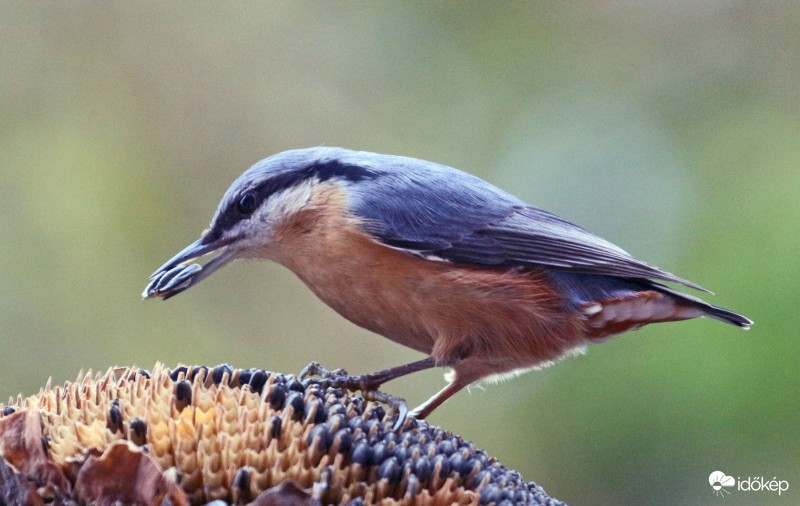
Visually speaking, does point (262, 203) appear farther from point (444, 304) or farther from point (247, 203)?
point (444, 304)

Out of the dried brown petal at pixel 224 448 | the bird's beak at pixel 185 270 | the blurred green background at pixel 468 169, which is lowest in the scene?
the dried brown petal at pixel 224 448

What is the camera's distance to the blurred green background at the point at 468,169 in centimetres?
410

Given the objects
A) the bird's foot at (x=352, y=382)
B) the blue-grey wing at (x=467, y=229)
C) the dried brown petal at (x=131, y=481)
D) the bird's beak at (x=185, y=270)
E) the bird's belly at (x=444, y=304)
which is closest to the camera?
the dried brown petal at (x=131, y=481)

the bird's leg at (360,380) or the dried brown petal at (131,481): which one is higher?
the bird's leg at (360,380)

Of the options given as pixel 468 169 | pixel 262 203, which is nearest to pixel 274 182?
pixel 262 203

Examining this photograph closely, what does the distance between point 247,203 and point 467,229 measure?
74 cm

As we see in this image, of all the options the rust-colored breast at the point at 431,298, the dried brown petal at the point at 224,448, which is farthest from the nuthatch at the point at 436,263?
the dried brown petal at the point at 224,448

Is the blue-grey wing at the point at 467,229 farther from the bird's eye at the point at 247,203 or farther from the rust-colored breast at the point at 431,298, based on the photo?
the bird's eye at the point at 247,203

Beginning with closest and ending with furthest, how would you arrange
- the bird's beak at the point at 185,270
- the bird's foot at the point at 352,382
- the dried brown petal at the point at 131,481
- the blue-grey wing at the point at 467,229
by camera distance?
the dried brown petal at the point at 131,481 < the bird's foot at the point at 352,382 < the bird's beak at the point at 185,270 < the blue-grey wing at the point at 467,229

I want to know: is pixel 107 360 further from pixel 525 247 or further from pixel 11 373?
pixel 525 247

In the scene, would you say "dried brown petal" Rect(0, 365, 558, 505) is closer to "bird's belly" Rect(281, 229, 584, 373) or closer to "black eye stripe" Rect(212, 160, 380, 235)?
"bird's belly" Rect(281, 229, 584, 373)

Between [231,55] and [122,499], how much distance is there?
462 centimetres

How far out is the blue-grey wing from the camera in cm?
294

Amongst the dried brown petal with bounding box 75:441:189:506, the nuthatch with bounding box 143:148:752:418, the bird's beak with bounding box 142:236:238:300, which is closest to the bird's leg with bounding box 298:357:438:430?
the nuthatch with bounding box 143:148:752:418
